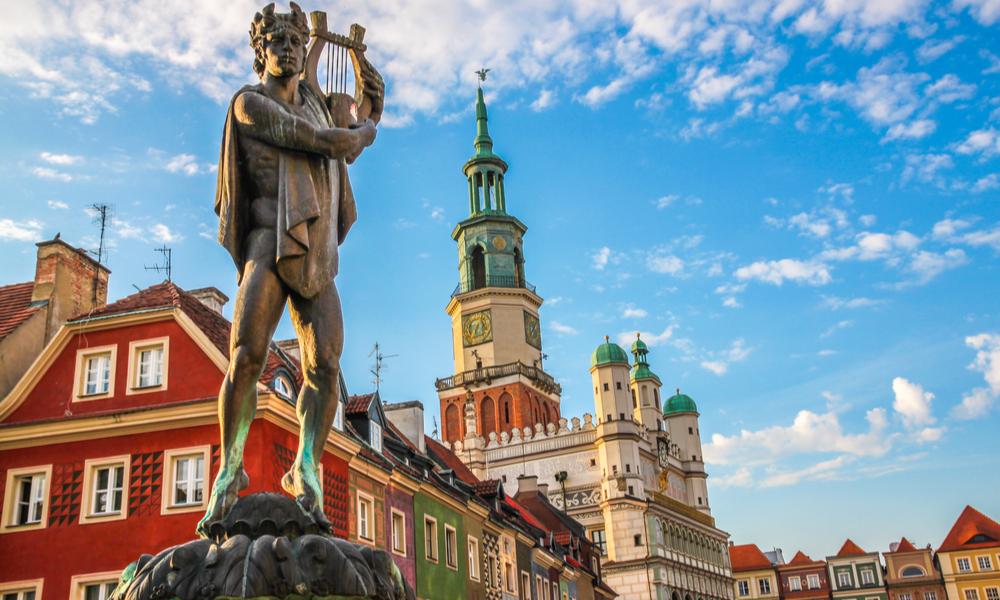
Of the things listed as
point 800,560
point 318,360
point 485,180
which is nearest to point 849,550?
point 800,560

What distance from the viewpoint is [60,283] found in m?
24.3

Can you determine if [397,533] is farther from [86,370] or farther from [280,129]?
[280,129]

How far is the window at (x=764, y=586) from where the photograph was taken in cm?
8719

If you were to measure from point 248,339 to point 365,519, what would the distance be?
18930 millimetres

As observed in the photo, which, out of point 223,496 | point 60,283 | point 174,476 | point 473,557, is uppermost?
point 60,283

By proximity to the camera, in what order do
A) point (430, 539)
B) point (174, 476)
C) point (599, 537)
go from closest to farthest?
point (174, 476)
point (430, 539)
point (599, 537)

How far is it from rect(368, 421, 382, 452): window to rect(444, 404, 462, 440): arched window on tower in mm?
45971

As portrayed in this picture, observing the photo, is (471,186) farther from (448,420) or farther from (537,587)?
(537,587)

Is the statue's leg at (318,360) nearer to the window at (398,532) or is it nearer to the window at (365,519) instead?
the window at (365,519)

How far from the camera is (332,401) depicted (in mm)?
6160

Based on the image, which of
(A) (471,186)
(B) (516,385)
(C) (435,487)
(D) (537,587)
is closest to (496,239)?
(A) (471,186)

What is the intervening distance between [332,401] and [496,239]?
72964mm

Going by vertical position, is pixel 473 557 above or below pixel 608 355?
below

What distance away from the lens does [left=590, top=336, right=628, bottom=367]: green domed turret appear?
66375mm
